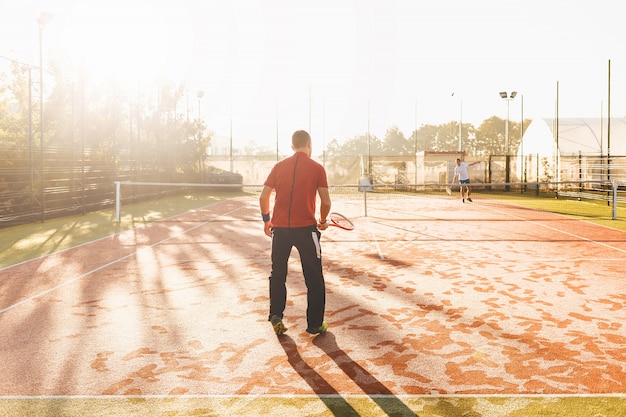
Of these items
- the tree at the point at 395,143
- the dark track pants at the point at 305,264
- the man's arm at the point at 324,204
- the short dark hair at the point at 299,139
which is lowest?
the dark track pants at the point at 305,264

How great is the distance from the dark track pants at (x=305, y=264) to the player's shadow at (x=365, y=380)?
0.90 ft

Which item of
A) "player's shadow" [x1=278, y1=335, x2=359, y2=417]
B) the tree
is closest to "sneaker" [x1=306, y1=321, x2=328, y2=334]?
"player's shadow" [x1=278, y1=335, x2=359, y2=417]

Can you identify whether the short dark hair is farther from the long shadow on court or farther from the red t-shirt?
the long shadow on court

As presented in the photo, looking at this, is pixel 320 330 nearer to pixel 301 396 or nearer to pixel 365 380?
pixel 365 380

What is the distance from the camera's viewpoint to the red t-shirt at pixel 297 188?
5609 mm

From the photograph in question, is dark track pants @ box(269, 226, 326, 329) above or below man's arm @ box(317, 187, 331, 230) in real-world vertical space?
below

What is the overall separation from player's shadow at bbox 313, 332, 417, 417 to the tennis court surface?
0.07ft

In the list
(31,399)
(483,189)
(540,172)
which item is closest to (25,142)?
(31,399)

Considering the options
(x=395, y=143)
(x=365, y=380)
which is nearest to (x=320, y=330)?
(x=365, y=380)

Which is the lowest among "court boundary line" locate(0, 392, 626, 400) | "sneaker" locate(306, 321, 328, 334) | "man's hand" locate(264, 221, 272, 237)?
"court boundary line" locate(0, 392, 626, 400)

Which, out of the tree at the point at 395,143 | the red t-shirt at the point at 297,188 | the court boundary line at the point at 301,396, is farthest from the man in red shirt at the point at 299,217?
the tree at the point at 395,143

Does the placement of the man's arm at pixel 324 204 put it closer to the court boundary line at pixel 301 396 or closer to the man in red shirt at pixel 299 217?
the man in red shirt at pixel 299 217

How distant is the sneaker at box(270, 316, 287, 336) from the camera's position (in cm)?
569

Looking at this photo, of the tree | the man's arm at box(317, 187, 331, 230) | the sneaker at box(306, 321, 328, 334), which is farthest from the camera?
the tree
